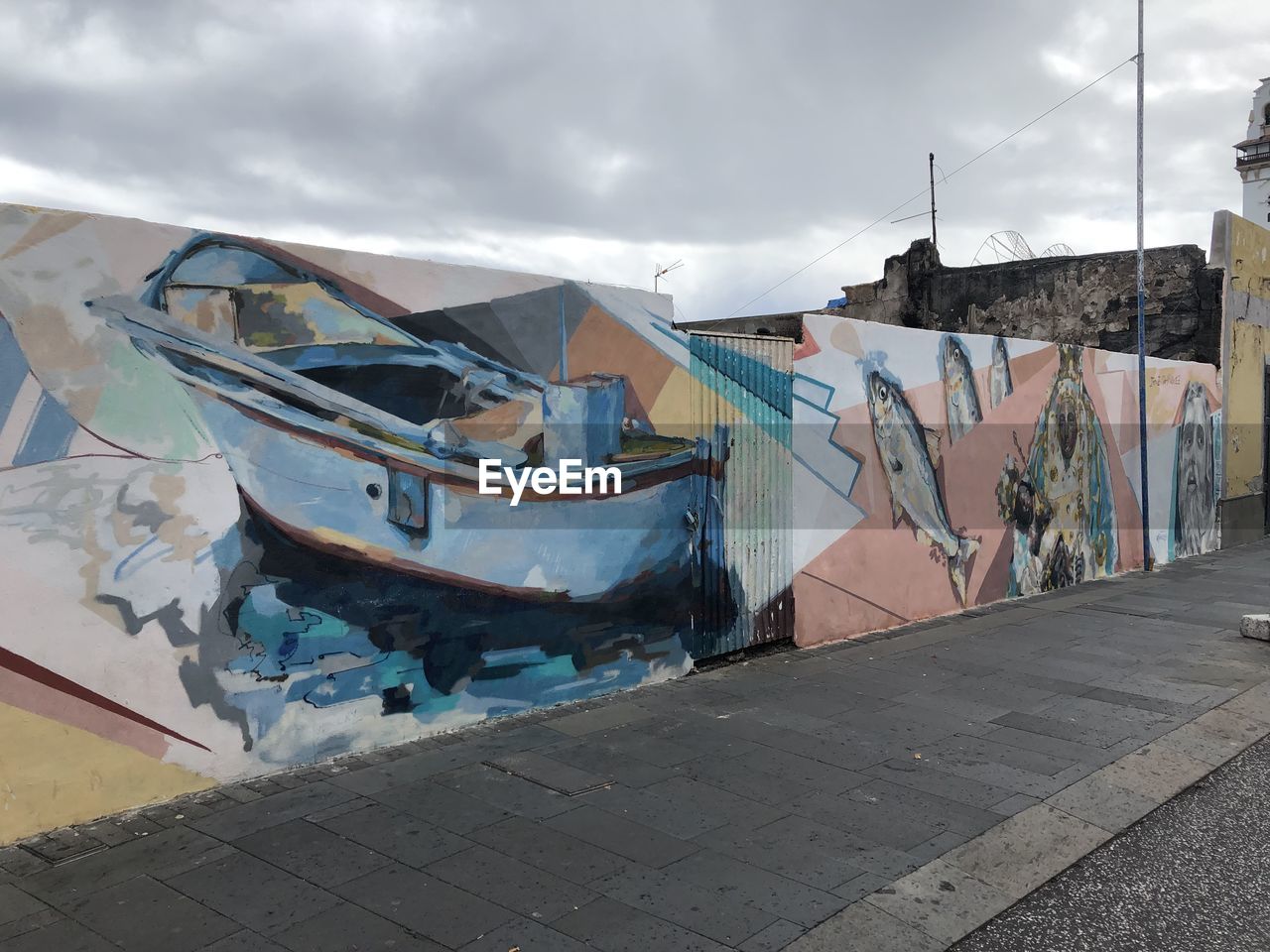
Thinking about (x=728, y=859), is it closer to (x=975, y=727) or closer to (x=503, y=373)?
(x=975, y=727)

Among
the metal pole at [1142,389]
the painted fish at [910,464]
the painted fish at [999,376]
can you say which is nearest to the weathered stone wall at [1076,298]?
the metal pole at [1142,389]

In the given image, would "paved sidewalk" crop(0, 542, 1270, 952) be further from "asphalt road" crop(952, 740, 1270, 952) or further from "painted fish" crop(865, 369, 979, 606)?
"painted fish" crop(865, 369, 979, 606)

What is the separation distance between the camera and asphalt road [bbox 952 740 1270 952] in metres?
3.66

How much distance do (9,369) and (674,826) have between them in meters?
3.66

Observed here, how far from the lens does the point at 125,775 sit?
177 inches

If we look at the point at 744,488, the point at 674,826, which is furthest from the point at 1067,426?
the point at 674,826

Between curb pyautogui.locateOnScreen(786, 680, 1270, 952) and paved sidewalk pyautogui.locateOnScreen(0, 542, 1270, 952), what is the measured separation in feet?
0.05

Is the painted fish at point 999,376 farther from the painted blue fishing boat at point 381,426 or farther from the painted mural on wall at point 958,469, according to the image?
the painted blue fishing boat at point 381,426

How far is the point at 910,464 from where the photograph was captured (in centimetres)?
Result: 941

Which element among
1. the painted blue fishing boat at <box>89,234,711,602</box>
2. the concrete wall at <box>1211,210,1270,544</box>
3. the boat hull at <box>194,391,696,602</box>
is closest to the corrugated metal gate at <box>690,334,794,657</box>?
the boat hull at <box>194,391,696,602</box>

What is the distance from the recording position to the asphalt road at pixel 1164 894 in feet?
12.0

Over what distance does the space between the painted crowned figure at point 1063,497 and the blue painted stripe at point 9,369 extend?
9.53 m

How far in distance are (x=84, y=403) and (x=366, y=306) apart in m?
1.54

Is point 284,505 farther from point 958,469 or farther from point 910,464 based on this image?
point 958,469
